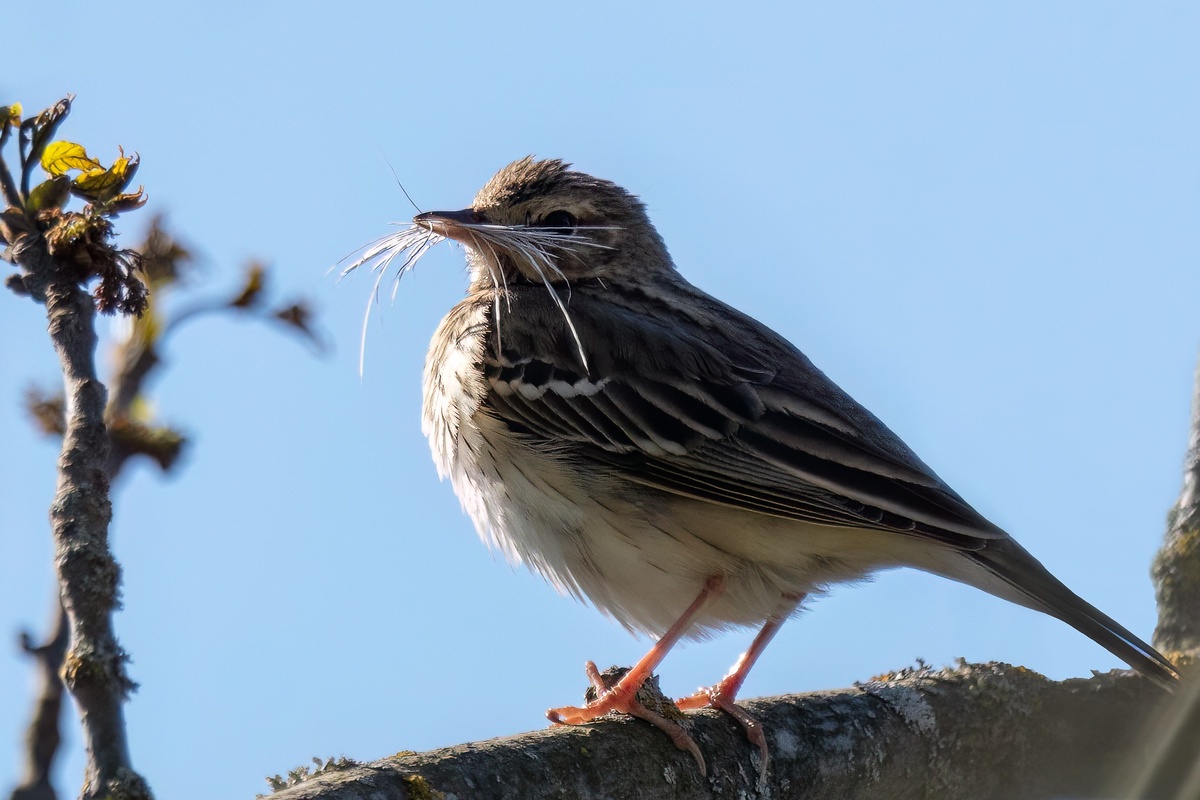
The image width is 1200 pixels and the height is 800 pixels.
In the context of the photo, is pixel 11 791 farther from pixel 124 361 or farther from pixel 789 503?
pixel 789 503

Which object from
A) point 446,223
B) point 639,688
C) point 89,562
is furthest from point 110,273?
point 446,223

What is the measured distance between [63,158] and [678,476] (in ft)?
9.73

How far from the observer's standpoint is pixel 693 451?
557 cm

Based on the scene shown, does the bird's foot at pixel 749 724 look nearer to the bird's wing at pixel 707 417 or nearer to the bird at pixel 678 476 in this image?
the bird at pixel 678 476

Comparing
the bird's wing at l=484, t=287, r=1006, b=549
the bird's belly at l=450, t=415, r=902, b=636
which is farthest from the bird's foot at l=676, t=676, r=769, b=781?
the bird's wing at l=484, t=287, r=1006, b=549

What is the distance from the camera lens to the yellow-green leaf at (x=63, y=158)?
3264 millimetres

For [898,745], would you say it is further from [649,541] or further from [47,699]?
[47,699]

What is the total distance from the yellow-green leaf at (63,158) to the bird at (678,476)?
2.62 m

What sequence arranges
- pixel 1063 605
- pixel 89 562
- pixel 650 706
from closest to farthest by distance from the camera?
pixel 89 562, pixel 650 706, pixel 1063 605

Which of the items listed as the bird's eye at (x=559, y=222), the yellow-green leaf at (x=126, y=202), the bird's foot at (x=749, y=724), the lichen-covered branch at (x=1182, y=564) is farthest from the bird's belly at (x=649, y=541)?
the yellow-green leaf at (x=126, y=202)

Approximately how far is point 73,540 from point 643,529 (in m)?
3.19

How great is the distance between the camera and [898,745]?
190 inches

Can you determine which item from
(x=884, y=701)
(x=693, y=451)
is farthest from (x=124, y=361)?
(x=884, y=701)

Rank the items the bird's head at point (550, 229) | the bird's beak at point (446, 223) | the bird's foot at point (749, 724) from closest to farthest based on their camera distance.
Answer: the bird's foot at point (749, 724) → the bird's beak at point (446, 223) → the bird's head at point (550, 229)
